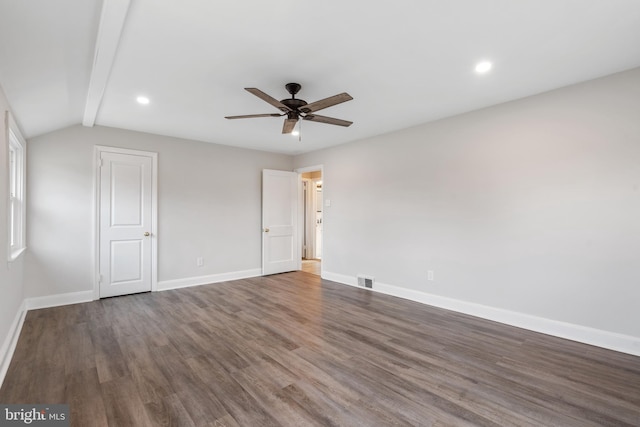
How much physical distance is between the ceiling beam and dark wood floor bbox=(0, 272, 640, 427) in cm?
240

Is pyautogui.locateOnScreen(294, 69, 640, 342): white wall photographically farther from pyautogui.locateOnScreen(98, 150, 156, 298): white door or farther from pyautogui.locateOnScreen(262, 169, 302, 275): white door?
pyautogui.locateOnScreen(98, 150, 156, 298): white door

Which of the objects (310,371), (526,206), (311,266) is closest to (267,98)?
(310,371)

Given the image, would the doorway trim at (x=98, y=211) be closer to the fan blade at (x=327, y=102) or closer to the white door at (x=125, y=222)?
the white door at (x=125, y=222)

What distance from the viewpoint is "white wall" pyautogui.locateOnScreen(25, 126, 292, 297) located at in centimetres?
378

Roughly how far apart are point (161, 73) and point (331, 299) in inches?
132

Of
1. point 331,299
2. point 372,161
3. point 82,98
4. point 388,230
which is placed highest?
point 82,98

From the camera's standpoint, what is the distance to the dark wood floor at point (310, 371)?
182 centimetres

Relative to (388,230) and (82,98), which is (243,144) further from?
(388,230)

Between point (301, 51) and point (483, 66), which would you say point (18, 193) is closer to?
point (301, 51)

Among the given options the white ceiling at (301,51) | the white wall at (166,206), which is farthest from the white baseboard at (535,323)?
the white wall at (166,206)

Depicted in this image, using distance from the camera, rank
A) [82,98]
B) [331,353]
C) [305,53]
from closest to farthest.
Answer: [305,53], [331,353], [82,98]

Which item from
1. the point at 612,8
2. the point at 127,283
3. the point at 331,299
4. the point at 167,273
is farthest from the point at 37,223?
the point at 612,8

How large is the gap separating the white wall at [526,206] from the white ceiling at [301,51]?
344 millimetres

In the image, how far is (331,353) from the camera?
2.59m
